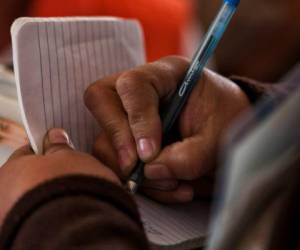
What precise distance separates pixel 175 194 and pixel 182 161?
0.04m

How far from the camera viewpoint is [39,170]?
33 centimetres

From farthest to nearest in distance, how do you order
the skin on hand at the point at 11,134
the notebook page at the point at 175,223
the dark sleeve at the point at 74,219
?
the skin on hand at the point at 11,134
the notebook page at the point at 175,223
the dark sleeve at the point at 74,219

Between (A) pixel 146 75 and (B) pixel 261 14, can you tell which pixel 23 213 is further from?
(B) pixel 261 14

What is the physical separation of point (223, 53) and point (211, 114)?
104 cm

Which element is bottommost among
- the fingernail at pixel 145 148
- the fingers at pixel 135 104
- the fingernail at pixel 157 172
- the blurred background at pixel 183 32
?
the blurred background at pixel 183 32

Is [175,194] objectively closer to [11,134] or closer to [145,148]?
[145,148]

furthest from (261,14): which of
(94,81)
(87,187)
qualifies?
(87,187)

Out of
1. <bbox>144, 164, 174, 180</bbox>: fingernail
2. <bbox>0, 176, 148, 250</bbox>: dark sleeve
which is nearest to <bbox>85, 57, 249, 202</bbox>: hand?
<bbox>144, 164, 174, 180</bbox>: fingernail

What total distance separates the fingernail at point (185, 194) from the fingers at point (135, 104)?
0.05m

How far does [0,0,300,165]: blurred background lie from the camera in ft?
1.68

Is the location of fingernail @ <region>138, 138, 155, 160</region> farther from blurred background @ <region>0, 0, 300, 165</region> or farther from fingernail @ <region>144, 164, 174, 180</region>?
blurred background @ <region>0, 0, 300, 165</region>

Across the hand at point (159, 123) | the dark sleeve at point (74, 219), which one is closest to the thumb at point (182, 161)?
the hand at point (159, 123)

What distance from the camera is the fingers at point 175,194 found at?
0.42 meters

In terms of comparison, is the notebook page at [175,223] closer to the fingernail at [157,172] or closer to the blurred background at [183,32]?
the fingernail at [157,172]
